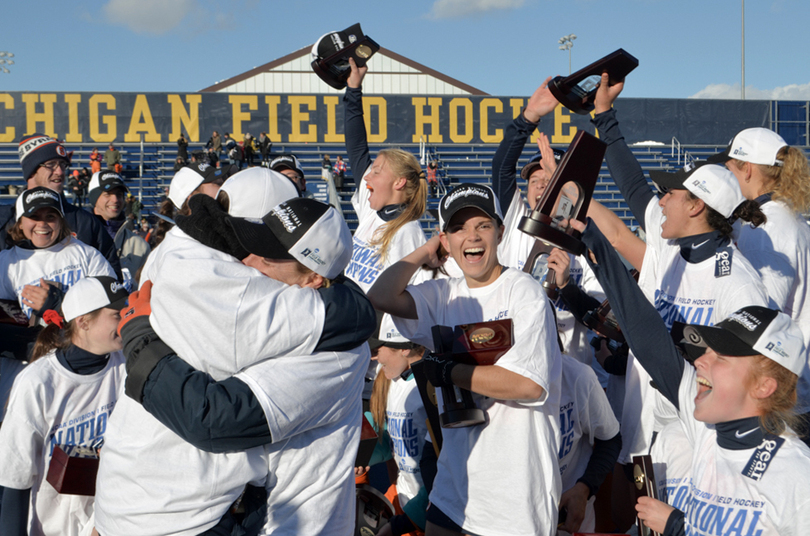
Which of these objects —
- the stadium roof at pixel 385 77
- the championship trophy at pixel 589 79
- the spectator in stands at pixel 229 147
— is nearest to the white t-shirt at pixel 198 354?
the championship trophy at pixel 589 79

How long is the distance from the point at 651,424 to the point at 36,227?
3.65m

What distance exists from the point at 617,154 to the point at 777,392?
1735 millimetres

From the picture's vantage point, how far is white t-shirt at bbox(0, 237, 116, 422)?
4.13m

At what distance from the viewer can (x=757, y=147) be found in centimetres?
343

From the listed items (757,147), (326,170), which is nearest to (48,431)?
(757,147)

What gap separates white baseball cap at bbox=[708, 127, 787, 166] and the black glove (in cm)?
202

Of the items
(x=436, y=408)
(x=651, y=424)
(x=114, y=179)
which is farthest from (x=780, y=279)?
(x=114, y=179)

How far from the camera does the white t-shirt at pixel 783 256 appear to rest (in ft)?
10.4

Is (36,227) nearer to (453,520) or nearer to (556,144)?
(453,520)

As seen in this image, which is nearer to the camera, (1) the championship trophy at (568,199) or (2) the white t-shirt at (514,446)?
(1) the championship trophy at (568,199)

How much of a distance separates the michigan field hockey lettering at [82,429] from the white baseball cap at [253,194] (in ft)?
5.33

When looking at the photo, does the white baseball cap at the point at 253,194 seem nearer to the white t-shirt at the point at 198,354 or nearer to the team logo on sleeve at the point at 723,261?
the white t-shirt at the point at 198,354

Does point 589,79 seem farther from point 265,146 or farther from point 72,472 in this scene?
point 265,146

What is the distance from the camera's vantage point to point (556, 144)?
23859 millimetres
